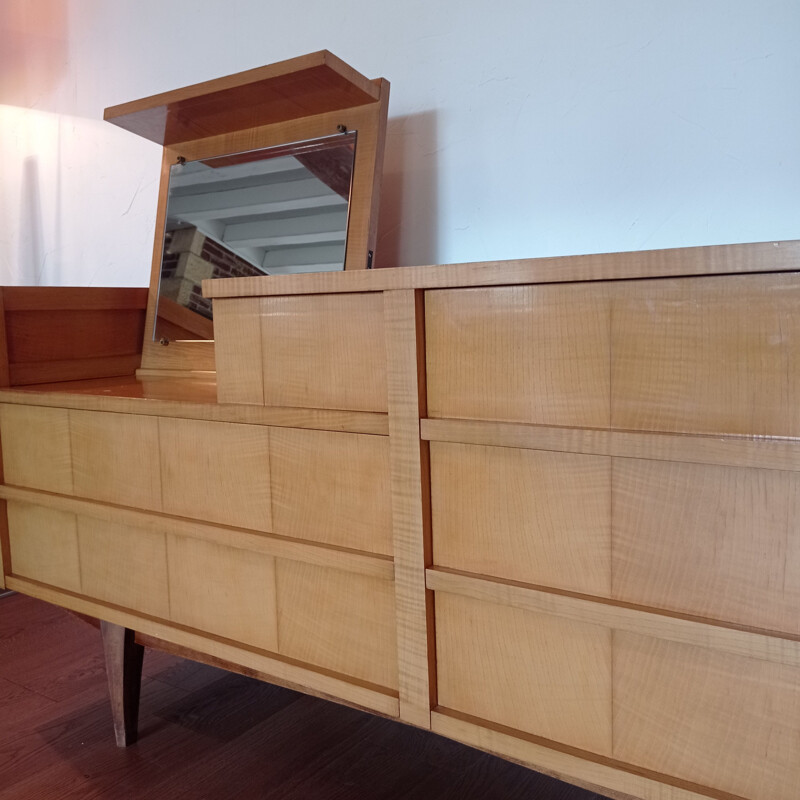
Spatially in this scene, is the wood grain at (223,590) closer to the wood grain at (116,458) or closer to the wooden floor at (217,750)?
the wood grain at (116,458)

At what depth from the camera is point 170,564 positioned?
1.12 meters

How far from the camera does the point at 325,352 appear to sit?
90 centimetres

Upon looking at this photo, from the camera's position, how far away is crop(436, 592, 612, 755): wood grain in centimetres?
77

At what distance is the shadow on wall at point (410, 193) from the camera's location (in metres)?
1.34

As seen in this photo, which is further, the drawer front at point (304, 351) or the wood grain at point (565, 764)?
the drawer front at point (304, 351)

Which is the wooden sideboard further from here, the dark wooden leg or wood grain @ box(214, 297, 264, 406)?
the dark wooden leg

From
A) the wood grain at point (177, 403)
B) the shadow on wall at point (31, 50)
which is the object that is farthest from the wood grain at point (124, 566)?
the shadow on wall at point (31, 50)

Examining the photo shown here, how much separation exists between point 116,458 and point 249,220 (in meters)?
0.50

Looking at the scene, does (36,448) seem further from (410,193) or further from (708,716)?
(708,716)

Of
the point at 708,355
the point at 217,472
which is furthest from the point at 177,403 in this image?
the point at 708,355

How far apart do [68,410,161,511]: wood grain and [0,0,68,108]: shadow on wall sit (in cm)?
120

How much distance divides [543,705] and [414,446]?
0.97 feet

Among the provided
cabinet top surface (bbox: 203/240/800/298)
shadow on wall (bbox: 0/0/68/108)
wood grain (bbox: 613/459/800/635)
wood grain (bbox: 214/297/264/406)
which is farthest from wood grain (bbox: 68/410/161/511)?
shadow on wall (bbox: 0/0/68/108)

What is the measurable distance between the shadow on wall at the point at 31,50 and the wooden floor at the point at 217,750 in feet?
4.72
